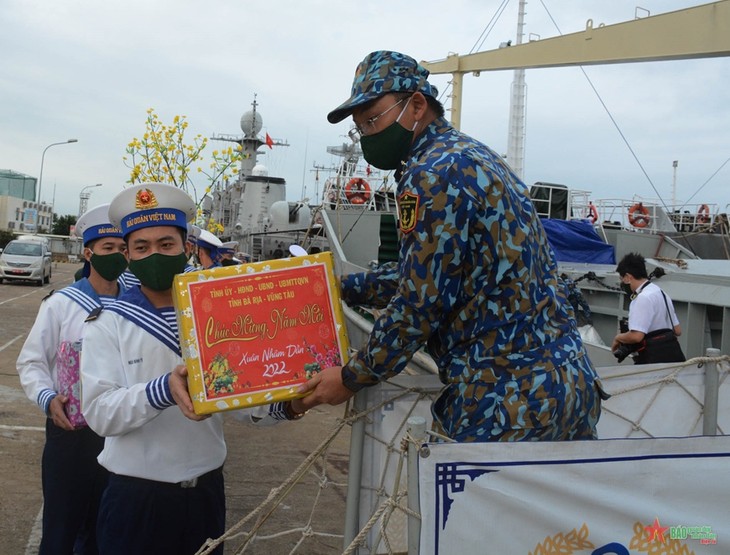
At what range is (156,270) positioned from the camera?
2518mm

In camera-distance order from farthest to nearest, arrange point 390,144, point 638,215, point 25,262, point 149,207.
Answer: point 25,262
point 638,215
point 149,207
point 390,144

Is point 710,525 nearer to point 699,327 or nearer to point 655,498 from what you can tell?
point 655,498

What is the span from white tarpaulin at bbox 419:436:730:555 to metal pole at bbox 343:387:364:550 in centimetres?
58

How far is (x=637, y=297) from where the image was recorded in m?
6.73

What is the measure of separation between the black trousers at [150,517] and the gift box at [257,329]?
49 cm

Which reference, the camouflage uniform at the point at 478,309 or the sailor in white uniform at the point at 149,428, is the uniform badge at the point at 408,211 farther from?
the sailor in white uniform at the point at 149,428

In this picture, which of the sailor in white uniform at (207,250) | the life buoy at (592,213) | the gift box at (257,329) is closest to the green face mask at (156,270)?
the gift box at (257,329)

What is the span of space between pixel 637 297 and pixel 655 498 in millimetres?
4907

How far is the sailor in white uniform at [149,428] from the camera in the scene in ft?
7.97

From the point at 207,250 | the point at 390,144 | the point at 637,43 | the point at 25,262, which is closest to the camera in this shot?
the point at 390,144

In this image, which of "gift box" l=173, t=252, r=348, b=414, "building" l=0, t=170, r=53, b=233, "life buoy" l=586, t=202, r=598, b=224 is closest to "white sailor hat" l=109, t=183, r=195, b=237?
"gift box" l=173, t=252, r=348, b=414

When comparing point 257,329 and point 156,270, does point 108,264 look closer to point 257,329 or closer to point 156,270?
point 156,270

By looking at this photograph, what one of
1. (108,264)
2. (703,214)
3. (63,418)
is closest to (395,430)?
(63,418)

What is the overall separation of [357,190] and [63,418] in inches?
614
